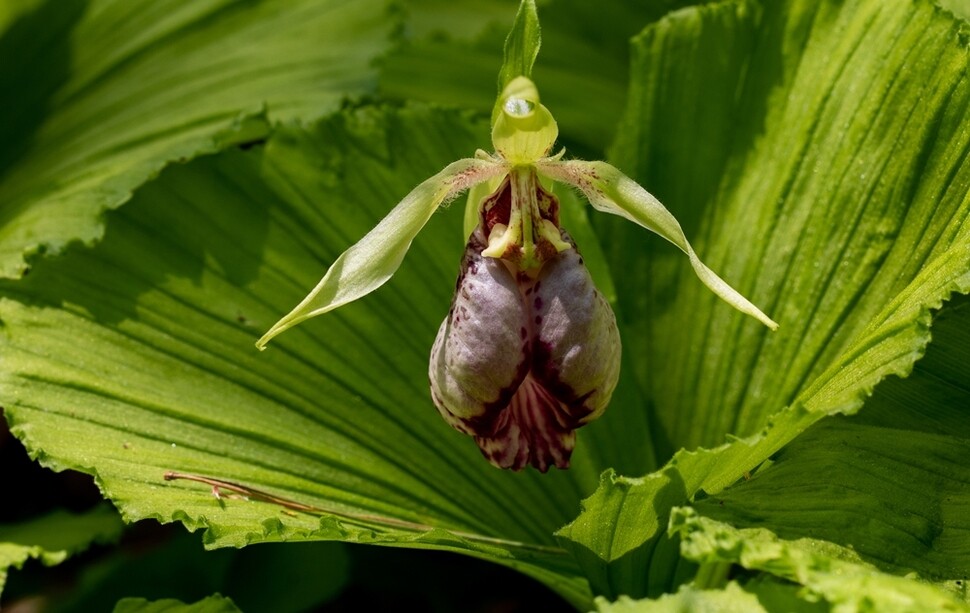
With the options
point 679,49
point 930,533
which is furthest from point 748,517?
point 679,49

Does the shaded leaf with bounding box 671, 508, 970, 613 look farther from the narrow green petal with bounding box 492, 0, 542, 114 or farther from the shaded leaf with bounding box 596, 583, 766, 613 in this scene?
the narrow green petal with bounding box 492, 0, 542, 114

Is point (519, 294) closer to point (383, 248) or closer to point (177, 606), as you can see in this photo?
point (383, 248)

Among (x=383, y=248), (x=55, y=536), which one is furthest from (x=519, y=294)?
(x=55, y=536)

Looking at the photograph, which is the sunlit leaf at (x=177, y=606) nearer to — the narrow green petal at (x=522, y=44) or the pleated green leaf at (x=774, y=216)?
the pleated green leaf at (x=774, y=216)

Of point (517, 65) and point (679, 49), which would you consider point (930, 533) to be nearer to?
point (517, 65)

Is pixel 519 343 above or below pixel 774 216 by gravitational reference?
below

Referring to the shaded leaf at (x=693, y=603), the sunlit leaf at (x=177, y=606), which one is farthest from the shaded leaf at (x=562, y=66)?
the shaded leaf at (x=693, y=603)
